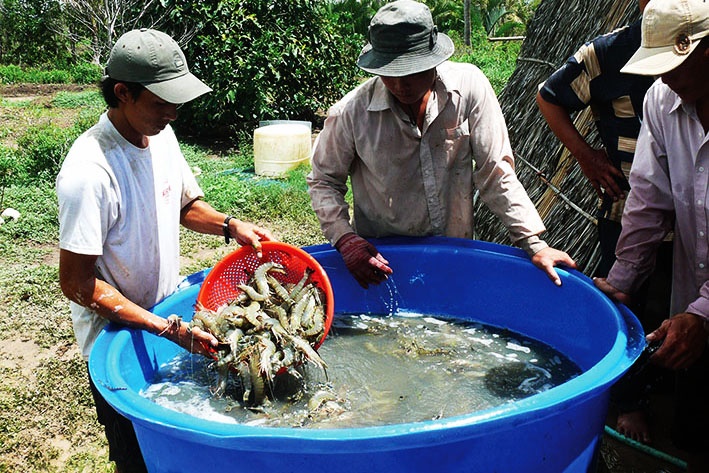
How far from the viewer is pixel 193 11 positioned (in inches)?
375

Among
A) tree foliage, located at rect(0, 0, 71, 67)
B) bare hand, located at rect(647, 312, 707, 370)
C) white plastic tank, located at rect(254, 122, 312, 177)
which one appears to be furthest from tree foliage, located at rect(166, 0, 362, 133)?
Answer: tree foliage, located at rect(0, 0, 71, 67)

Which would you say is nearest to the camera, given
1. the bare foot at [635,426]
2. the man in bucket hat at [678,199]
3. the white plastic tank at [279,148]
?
the man in bucket hat at [678,199]

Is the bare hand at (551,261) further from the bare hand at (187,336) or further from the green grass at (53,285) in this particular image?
the green grass at (53,285)

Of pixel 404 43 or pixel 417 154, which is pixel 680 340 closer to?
pixel 417 154

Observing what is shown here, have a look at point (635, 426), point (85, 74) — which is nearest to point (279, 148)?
point (635, 426)

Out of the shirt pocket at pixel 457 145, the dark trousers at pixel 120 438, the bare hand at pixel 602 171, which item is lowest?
the dark trousers at pixel 120 438

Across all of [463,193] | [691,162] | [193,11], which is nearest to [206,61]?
[193,11]

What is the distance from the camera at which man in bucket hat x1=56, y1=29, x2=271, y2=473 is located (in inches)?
97.1

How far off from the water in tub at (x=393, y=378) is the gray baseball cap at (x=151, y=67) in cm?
122

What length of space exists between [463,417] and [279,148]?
652 centimetres

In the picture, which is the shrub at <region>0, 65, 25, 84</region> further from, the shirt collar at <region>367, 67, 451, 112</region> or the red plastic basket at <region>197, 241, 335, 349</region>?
the shirt collar at <region>367, 67, 451, 112</region>

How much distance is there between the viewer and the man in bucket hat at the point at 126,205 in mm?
2466

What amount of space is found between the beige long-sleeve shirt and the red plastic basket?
0.24m

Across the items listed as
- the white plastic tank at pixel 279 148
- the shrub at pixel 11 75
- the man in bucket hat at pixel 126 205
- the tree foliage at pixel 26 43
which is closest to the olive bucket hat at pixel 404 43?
the man in bucket hat at pixel 126 205
